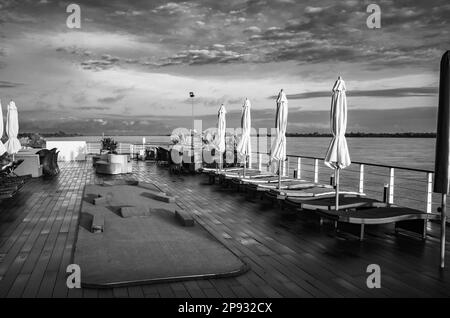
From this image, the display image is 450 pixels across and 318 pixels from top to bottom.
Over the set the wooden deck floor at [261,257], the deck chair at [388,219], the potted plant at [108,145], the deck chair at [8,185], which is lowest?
the wooden deck floor at [261,257]

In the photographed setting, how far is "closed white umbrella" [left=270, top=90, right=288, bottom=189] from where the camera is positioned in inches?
255

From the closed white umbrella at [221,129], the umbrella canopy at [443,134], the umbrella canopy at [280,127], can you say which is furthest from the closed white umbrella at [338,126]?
the closed white umbrella at [221,129]

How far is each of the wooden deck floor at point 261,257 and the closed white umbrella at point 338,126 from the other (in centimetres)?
93

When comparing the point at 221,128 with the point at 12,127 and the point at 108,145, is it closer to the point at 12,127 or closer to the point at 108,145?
the point at 12,127

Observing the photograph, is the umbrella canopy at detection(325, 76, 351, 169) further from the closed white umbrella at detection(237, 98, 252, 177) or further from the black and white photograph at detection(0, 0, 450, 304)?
the closed white umbrella at detection(237, 98, 252, 177)

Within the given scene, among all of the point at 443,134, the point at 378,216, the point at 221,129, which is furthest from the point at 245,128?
the point at 443,134

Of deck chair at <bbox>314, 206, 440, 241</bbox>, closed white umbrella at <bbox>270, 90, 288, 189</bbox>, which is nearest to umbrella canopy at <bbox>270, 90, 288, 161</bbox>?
closed white umbrella at <bbox>270, 90, 288, 189</bbox>

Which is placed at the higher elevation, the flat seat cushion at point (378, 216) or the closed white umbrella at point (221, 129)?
the closed white umbrella at point (221, 129)

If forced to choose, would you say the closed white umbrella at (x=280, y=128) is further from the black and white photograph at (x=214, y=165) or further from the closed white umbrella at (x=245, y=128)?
the closed white umbrella at (x=245, y=128)

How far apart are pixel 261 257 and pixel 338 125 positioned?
2276mm

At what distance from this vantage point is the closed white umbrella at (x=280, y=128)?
649 cm

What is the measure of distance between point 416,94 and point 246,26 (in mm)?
10647
